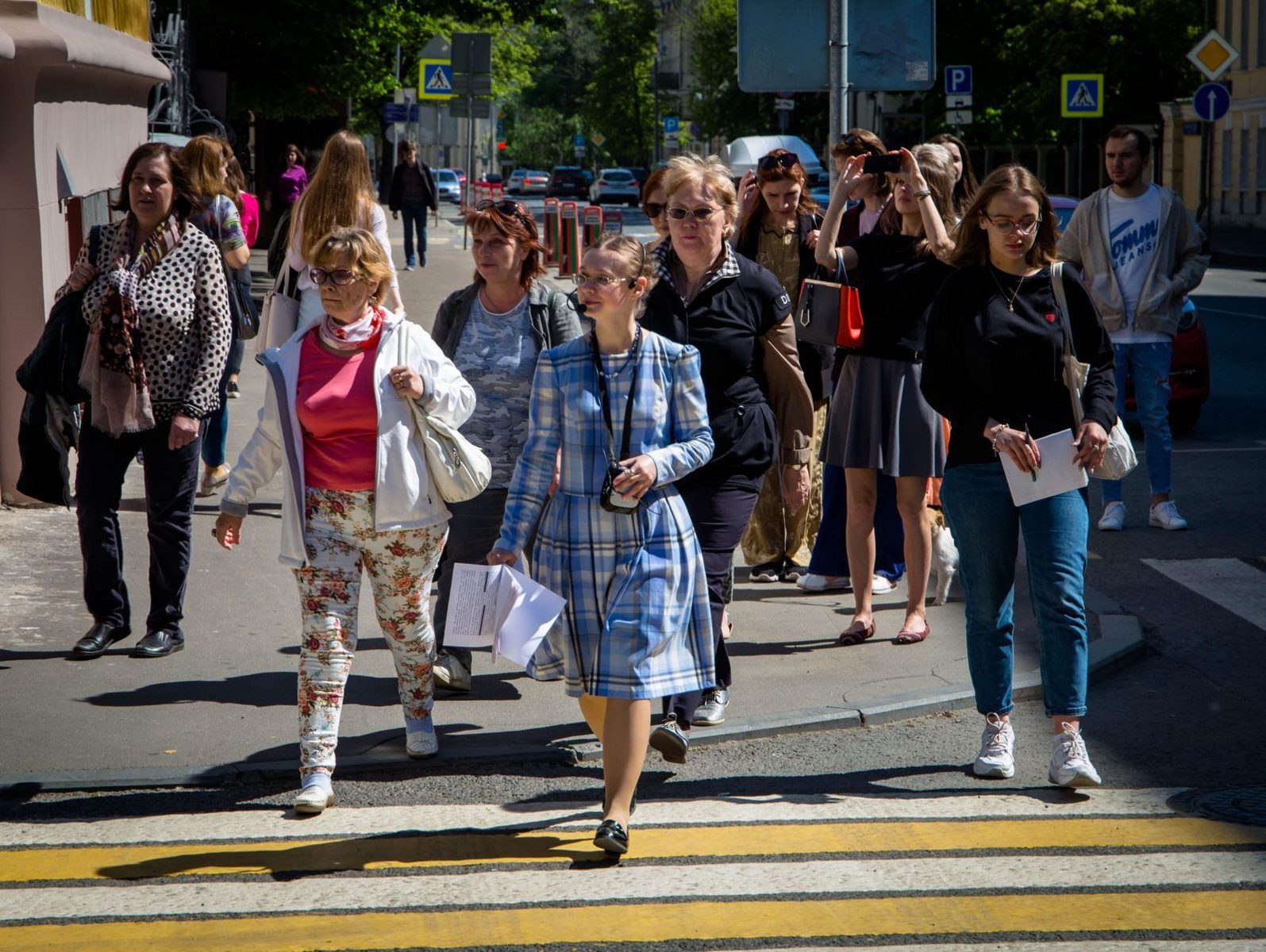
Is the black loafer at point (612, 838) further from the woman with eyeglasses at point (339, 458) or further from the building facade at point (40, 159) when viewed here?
the building facade at point (40, 159)

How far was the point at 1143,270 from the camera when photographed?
30.9ft

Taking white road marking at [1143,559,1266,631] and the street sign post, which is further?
the street sign post

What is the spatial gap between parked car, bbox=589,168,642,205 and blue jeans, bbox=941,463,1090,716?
62318 millimetres

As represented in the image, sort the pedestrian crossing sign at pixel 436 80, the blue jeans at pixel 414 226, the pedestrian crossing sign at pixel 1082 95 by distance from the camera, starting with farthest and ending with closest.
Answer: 1. the pedestrian crossing sign at pixel 1082 95
2. the pedestrian crossing sign at pixel 436 80
3. the blue jeans at pixel 414 226

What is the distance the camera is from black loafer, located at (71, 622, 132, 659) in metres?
6.82

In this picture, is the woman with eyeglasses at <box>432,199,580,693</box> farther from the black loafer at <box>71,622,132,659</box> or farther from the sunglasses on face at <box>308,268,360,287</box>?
the black loafer at <box>71,622,132,659</box>

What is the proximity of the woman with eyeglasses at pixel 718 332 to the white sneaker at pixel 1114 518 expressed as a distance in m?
4.30

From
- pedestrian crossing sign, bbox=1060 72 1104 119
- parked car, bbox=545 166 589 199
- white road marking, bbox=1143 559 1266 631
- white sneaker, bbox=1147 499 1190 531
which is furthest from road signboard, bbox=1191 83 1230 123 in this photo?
parked car, bbox=545 166 589 199

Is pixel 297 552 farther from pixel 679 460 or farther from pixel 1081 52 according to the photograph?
pixel 1081 52

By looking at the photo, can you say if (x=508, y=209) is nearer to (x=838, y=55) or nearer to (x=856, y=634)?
(x=856, y=634)

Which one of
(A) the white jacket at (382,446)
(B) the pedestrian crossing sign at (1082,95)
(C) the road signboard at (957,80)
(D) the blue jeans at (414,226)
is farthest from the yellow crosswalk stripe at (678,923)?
(C) the road signboard at (957,80)

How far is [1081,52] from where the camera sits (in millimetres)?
50031

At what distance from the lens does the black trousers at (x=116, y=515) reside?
6.77 meters

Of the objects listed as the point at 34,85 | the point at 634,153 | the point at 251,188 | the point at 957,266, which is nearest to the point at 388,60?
the point at 251,188
